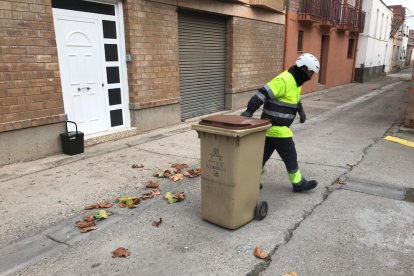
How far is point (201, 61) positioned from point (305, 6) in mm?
7673

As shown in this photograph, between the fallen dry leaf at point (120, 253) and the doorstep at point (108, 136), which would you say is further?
the doorstep at point (108, 136)

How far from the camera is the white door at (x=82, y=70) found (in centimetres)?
630

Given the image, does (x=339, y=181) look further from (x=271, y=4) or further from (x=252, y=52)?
(x=271, y=4)

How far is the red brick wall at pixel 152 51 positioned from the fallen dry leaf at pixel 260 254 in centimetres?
515

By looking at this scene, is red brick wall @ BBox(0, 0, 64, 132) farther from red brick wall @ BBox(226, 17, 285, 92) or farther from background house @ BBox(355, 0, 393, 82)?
background house @ BBox(355, 0, 393, 82)

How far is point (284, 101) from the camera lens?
4254mm

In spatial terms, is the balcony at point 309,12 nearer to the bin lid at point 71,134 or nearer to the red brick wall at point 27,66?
A: the red brick wall at point 27,66

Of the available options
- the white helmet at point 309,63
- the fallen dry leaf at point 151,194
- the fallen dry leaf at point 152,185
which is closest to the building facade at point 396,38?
the white helmet at point 309,63

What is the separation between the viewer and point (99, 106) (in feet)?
23.4

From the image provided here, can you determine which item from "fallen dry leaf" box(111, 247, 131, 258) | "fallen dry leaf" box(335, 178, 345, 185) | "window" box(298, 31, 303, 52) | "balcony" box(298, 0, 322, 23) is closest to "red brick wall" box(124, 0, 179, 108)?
"fallen dry leaf" box(335, 178, 345, 185)

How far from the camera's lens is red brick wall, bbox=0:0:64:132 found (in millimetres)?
5332

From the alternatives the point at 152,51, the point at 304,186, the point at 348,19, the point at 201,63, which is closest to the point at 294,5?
the point at 201,63

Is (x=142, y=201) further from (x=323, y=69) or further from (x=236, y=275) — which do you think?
(x=323, y=69)

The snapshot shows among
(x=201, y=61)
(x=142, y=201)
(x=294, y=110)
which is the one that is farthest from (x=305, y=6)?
(x=142, y=201)
